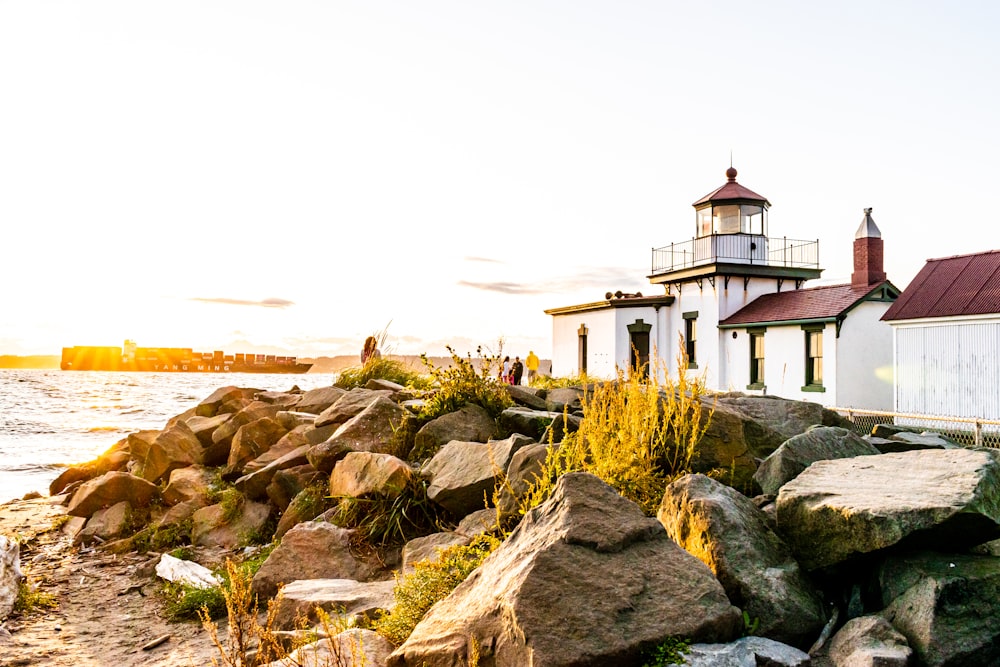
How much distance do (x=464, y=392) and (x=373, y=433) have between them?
1441 millimetres

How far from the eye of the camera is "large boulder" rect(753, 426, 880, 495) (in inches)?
248

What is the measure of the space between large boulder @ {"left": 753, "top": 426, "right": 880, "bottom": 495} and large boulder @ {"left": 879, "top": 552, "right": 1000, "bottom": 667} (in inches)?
58.4

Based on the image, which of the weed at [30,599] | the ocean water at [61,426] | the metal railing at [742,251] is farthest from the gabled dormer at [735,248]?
the weed at [30,599]

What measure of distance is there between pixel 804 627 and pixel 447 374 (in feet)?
22.1

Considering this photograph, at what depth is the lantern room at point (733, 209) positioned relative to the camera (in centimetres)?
2753

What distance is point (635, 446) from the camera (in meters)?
6.32

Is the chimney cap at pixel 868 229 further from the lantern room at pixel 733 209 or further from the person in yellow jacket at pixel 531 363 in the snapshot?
the person in yellow jacket at pixel 531 363

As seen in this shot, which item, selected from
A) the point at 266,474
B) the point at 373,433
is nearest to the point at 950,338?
the point at 373,433

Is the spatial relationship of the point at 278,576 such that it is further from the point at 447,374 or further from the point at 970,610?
the point at 970,610

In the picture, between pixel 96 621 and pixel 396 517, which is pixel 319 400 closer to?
pixel 96 621

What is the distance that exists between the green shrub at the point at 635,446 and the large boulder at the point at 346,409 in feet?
16.8

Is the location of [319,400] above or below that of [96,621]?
above

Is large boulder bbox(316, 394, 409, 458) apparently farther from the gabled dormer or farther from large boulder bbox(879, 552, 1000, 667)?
the gabled dormer

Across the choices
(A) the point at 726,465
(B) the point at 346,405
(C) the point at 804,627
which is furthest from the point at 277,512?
(C) the point at 804,627
